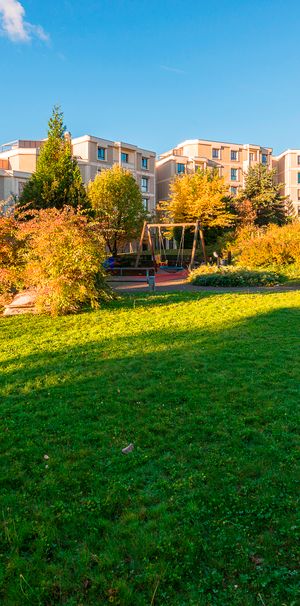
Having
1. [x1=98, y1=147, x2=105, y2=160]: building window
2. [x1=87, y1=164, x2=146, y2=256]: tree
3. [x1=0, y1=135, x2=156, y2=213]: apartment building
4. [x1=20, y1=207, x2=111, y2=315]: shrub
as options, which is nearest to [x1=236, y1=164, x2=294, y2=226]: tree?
[x1=87, y1=164, x2=146, y2=256]: tree

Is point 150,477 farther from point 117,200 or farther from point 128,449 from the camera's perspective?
point 117,200

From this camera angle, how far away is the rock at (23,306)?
36.7 feet

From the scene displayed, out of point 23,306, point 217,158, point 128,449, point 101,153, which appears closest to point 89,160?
point 101,153

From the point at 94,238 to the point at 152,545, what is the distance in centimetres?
922

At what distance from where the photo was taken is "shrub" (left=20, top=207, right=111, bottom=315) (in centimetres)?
1049

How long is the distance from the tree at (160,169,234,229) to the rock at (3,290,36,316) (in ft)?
67.2

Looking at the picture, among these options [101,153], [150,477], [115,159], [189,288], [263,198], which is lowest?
[150,477]

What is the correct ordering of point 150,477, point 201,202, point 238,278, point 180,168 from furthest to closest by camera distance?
point 180,168, point 201,202, point 238,278, point 150,477

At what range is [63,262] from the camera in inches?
416

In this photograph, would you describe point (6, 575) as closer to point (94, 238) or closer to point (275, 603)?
point (275, 603)

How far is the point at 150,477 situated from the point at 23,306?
28.2 feet

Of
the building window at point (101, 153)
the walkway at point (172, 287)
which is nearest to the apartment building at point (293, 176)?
the building window at point (101, 153)

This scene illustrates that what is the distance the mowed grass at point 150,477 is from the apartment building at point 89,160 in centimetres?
3570

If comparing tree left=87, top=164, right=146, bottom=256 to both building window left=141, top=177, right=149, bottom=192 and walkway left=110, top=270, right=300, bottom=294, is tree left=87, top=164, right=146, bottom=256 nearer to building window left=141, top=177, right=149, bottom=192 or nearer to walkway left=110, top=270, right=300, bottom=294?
walkway left=110, top=270, right=300, bottom=294
